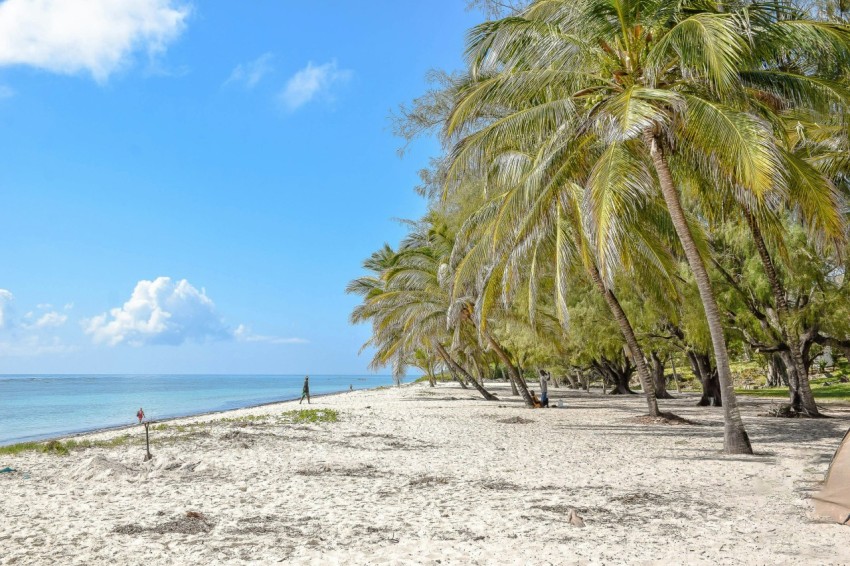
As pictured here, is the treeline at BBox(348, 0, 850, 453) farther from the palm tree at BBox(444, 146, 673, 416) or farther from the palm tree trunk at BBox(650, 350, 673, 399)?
the palm tree trunk at BBox(650, 350, 673, 399)

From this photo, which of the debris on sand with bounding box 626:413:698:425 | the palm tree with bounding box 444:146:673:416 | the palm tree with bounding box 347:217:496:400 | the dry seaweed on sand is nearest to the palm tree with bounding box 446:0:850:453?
the palm tree with bounding box 444:146:673:416

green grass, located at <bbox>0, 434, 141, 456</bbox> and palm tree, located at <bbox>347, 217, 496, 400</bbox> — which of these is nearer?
green grass, located at <bbox>0, 434, 141, 456</bbox>

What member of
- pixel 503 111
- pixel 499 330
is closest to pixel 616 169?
pixel 503 111

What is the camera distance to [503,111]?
14461 millimetres

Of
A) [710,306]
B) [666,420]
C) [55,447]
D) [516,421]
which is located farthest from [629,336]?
[55,447]

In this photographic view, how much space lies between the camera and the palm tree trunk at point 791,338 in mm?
14867

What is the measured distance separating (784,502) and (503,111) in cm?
1010

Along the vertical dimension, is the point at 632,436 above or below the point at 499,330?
below

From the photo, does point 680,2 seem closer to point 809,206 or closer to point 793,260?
point 809,206

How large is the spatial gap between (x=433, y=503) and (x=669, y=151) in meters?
8.28

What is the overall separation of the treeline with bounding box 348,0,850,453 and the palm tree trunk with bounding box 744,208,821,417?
0.25ft

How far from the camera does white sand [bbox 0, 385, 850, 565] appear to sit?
5598 mm

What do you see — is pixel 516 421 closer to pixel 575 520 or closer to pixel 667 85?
pixel 667 85

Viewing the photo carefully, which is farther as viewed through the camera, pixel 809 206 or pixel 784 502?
pixel 809 206
